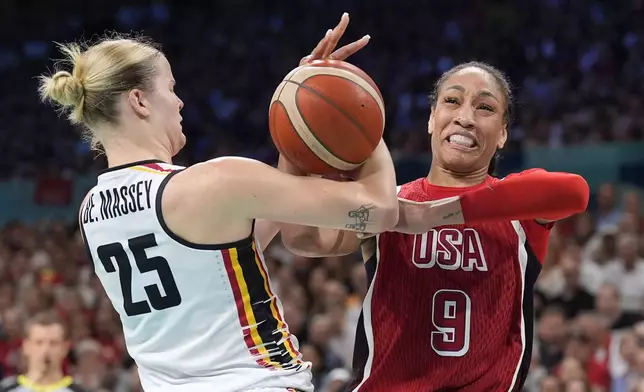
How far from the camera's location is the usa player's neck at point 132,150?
2922mm

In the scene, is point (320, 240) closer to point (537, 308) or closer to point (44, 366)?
point (44, 366)

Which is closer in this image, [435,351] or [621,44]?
[435,351]

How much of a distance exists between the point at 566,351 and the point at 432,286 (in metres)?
4.08

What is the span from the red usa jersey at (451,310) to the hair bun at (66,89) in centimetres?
122

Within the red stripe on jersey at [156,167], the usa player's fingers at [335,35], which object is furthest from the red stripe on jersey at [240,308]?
the usa player's fingers at [335,35]

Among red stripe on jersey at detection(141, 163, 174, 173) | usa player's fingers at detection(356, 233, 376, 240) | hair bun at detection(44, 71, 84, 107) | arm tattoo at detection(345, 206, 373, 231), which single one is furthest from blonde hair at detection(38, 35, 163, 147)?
usa player's fingers at detection(356, 233, 376, 240)

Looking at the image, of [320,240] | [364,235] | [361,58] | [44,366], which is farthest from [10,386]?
[361,58]

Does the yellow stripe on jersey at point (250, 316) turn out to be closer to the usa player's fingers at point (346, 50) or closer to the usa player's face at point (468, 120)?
the usa player's fingers at point (346, 50)

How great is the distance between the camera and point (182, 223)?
2.72 m

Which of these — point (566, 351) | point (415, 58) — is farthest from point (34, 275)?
point (415, 58)

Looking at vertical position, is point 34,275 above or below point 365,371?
above

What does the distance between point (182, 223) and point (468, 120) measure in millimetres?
1255

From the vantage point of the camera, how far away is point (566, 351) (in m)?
7.23

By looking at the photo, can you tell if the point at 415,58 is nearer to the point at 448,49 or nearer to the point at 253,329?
the point at 448,49
